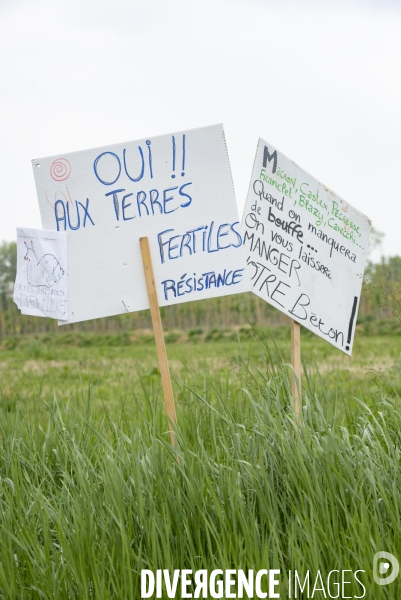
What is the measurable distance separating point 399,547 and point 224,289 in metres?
1.34

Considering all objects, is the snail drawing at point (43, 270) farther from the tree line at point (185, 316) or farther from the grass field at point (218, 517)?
the tree line at point (185, 316)

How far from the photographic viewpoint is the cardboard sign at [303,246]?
3.12 meters

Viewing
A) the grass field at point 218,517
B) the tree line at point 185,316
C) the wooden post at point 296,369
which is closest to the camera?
the grass field at point 218,517

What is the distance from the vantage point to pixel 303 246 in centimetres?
324

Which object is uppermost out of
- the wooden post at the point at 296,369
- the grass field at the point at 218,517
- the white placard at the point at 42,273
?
the white placard at the point at 42,273

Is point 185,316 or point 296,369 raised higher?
point 185,316

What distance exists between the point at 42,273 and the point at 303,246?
4.09 ft

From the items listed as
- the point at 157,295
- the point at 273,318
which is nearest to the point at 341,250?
the point at 157,295

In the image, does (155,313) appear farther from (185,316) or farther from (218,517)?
(185,316)

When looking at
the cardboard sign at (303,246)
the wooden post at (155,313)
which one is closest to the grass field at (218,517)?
the wooden post at (155,313)

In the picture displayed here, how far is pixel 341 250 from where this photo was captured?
3355 mm

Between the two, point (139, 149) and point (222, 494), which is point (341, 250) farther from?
point (222, 494)

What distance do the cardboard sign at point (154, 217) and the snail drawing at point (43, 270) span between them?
0.34ft

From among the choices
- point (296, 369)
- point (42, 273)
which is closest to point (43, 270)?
point (42, 273)
